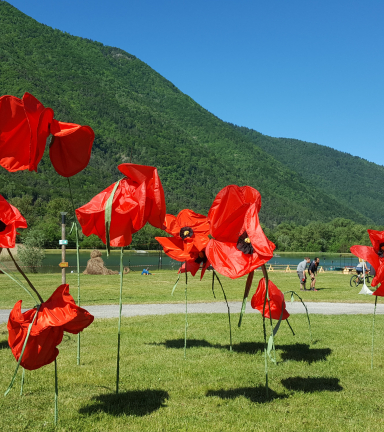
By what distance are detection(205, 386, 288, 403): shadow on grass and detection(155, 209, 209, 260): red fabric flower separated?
1.48 meters

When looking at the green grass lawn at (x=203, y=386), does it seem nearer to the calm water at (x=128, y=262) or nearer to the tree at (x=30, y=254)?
the calm water at (x=128, y=262)

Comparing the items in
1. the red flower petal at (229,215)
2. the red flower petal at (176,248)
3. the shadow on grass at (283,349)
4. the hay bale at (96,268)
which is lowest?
the hay bale at (96,268)

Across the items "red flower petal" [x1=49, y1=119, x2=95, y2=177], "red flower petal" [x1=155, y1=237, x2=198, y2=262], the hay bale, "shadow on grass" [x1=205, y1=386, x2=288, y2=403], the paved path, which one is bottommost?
the hay bale

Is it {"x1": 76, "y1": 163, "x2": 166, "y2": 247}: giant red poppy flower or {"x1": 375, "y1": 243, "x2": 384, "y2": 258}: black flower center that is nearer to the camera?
{"x1": 76, "y1": 163, "x2": 166, "y2": 247}: giant red poppy flower

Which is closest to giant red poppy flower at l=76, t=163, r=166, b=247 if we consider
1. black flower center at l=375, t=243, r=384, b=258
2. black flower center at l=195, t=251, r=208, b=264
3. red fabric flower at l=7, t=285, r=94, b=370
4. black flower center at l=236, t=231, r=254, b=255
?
red fabric flower at l=7, t=285, r=94, b=370

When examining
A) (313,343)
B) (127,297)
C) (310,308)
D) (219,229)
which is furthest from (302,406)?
(127,297)

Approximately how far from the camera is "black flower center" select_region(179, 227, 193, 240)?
16.5 ft

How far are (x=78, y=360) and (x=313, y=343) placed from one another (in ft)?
11.7

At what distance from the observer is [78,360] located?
509 centimetres

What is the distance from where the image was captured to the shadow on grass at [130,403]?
3592 mm

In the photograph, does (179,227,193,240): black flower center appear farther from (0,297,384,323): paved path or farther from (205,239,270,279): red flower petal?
(0,297,384,323): paved path

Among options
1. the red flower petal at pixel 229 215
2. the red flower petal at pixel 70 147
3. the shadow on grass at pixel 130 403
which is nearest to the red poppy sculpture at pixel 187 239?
the shadow on grass at pixel 130 403

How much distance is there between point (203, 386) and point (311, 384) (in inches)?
45.0

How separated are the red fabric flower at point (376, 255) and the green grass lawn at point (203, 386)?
3.60 feet
